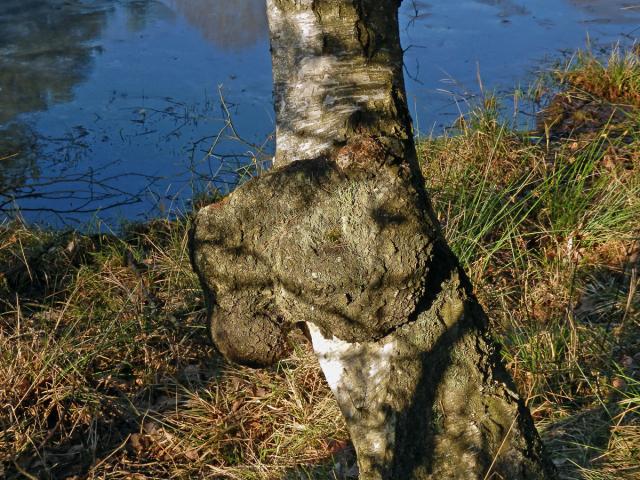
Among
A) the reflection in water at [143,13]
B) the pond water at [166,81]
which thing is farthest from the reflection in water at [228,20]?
the reflection in water at [143,13]

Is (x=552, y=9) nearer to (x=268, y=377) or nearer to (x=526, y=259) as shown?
(x=526, y=259)

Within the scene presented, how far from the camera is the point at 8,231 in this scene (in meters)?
5.23

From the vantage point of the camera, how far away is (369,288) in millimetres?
2328

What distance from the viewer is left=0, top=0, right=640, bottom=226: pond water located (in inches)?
249

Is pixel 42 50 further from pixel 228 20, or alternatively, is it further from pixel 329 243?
pixel 329 243

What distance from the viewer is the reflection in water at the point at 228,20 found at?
30.2 ft

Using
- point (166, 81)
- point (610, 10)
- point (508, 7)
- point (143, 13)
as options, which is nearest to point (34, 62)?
point (166, 81)

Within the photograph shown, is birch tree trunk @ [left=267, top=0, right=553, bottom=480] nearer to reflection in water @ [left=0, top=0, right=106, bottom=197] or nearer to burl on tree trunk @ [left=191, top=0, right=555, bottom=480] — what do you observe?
burl on tree trunk @ [left=191, top=0, right=555, bottom=480]

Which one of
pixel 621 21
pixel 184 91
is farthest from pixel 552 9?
pixel 184 91

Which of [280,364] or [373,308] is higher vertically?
[373,308]

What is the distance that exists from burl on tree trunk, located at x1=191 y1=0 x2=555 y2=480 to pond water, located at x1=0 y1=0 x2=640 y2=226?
2.52 meters

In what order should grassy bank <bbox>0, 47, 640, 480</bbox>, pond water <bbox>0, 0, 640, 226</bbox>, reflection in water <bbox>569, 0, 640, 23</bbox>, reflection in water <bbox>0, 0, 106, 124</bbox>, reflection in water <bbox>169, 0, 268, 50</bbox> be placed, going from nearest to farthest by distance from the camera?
grassy bank <bbox>0, 47, 640, 480</bbox> → pond water <bbox>0, 0, 640, 226</bbox> → reflection in water <bbox>0, 0, 106, 124</bbox> → reflection in water <bbox>169, 0, 268, 50</bbox> → reflection in water <bbox>569, 0, 640, 23</bbox>

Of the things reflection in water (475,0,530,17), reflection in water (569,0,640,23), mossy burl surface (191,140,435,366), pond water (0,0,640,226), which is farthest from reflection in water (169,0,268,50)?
mossy burl surface (191,140,435,366)

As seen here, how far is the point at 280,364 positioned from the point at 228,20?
666 centimetres
